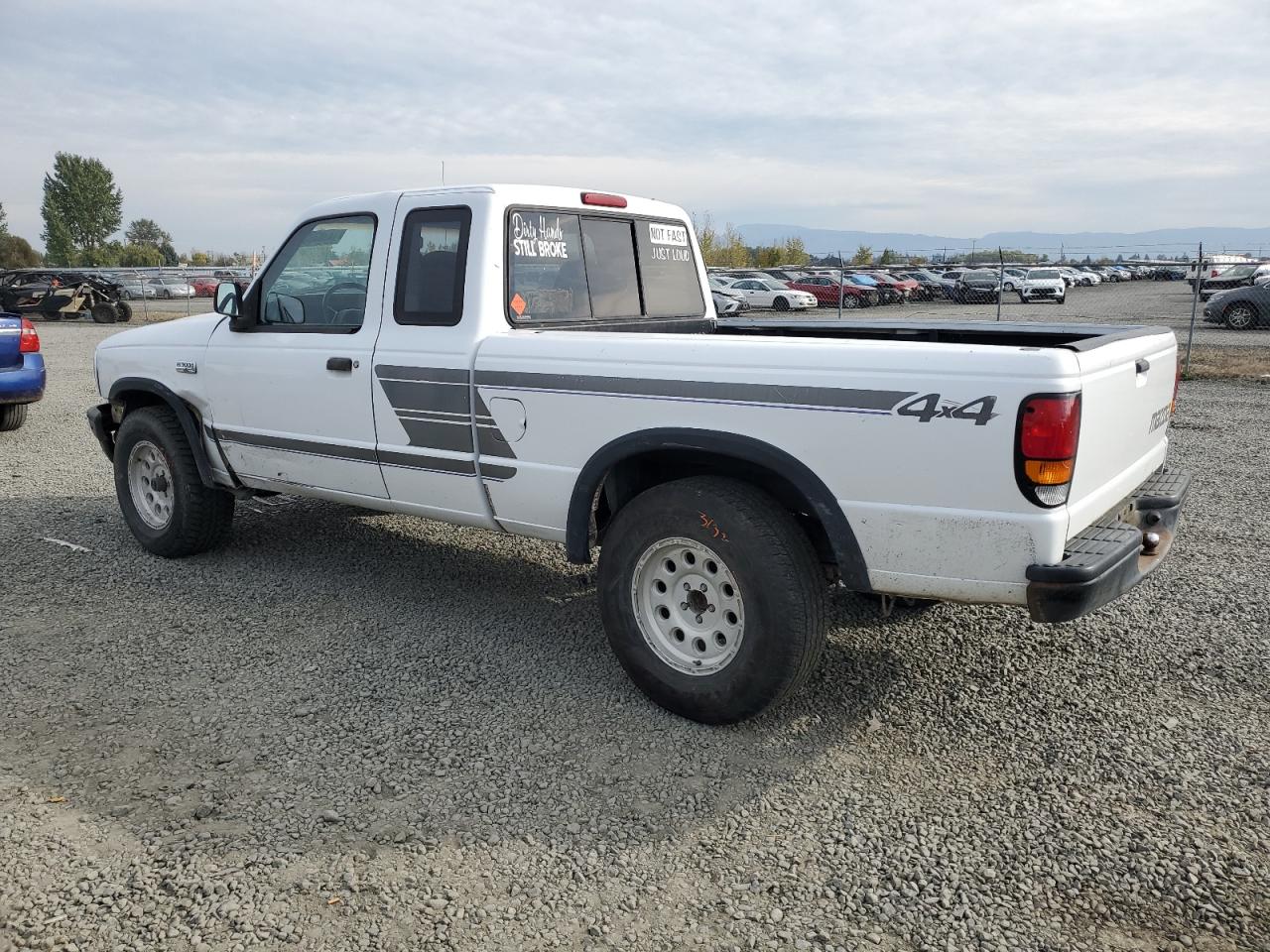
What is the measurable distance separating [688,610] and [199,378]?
3188 mm

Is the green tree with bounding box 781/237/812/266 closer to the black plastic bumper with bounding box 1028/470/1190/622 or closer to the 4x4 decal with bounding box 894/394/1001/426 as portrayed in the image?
the black plastic bumper with bounding box 1028/470/1190/622

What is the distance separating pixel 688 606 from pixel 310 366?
2.27 meters

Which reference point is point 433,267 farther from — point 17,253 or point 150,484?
point 17,253

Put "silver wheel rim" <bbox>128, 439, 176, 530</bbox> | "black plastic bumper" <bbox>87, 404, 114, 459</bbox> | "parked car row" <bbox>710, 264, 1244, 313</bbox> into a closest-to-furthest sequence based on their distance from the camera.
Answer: "silver wheel rim" <bbox>128, 439, 176, 530</bbox> < "black plastic bumper" <bbox>87, 404, 114, 459</bbox> < "parked car row" <bbox>710, 264, 1244, 313</bbox>

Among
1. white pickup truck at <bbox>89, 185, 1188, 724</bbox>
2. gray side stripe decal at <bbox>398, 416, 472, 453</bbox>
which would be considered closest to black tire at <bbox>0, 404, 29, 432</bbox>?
white pickup truck at <bbox>89, 185, 1188, 724</bbox>

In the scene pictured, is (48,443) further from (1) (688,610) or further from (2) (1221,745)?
(2) (1221,745)

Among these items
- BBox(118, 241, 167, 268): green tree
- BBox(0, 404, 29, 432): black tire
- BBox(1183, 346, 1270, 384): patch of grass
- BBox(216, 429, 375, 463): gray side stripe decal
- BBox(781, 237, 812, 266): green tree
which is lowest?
BBox(1183, 346, 1270, 384): patch of grass

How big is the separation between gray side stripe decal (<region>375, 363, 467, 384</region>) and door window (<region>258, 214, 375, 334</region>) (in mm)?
342

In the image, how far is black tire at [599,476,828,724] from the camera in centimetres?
340

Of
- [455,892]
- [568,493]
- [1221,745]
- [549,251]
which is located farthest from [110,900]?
[1221,745]

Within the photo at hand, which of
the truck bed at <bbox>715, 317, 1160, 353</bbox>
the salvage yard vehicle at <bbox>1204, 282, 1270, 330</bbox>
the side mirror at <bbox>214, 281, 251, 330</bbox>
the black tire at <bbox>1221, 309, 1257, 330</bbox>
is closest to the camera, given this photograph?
the truck bed at <bbox>715, 317, 1160, 353</bbox>

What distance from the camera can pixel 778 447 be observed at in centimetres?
337

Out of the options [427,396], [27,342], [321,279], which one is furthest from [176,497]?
[27,342]

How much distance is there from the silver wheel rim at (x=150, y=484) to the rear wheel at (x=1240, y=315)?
23.2 meters
